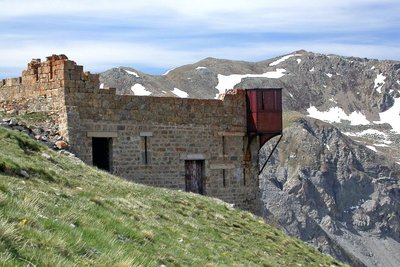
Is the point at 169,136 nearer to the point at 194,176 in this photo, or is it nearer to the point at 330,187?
the point at 194,176

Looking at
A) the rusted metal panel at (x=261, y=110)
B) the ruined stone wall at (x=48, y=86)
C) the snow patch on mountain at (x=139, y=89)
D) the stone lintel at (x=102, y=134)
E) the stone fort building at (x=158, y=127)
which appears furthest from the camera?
the snow patch on mountain at (x=139, y=89)

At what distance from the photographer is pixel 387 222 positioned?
12581 cm

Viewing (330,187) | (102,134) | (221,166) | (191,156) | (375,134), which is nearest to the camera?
(102,134)

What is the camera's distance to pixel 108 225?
40.8 ft

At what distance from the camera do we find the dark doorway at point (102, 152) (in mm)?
28516

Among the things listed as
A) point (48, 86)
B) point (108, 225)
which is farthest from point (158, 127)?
point (108, 225)

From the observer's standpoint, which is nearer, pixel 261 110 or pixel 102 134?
pixel 102 134

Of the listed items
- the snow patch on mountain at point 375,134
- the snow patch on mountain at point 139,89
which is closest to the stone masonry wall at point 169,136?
the snow patch on mountain at point 139,89

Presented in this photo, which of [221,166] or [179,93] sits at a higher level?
[179,93]

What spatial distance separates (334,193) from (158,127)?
10956 cm

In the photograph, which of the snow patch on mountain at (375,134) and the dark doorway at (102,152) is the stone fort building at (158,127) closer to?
the dark doorway at (102,152)

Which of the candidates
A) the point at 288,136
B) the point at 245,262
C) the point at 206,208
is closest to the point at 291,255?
the point at 206,208

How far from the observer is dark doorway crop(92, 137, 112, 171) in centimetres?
2852

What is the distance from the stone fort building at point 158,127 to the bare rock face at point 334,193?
74657mm
